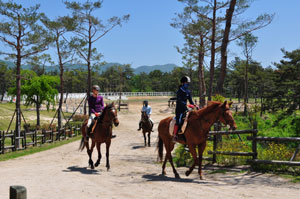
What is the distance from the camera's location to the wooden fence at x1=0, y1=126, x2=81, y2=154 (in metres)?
17.6

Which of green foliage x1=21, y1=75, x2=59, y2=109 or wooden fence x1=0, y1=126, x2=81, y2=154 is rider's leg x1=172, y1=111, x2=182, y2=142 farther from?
green foliage x1=21, y1=75, x2=59, y2=109

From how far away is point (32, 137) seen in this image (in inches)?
830

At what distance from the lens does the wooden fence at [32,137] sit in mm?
17577

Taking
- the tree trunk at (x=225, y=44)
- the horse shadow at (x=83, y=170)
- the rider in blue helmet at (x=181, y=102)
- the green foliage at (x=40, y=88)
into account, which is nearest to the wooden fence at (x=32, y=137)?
the green foliage at (x=40, y=88)

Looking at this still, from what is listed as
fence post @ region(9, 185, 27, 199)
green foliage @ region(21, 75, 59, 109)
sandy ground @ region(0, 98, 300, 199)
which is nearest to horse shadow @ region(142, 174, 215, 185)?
sandy ground @ region(0, 98, 300, 199)

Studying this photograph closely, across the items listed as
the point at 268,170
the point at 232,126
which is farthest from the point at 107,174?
the point at 268,170

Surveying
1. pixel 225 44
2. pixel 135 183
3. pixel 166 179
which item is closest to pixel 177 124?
pixel 166 179

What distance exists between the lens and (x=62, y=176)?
9328mm

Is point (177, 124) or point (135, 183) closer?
point (135, 183)

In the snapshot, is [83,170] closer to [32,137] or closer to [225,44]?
[225,44]

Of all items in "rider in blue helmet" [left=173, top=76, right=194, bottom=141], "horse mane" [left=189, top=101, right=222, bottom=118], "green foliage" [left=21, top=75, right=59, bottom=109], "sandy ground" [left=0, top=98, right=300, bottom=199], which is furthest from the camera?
"green foliage" [left=21, top=75, right=59, bottom=109]

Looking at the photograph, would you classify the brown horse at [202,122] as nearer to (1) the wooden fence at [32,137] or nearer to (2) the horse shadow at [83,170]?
(2) the horse shadow at [83,170]

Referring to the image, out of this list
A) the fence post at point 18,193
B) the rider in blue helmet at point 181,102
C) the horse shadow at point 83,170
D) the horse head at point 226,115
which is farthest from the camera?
the horse shadow at point 83,170

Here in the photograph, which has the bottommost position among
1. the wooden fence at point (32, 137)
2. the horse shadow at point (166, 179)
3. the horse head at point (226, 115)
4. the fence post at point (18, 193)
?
the wooden fence at point (32, 137)
